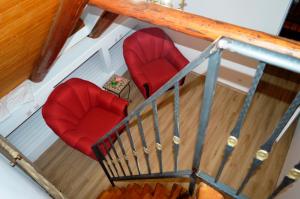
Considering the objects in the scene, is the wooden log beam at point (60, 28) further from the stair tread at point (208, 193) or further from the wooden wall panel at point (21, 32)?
the stair tread at point (208, 193)

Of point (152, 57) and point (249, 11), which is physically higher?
point (249, 11)

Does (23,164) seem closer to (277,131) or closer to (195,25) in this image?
(195,25)

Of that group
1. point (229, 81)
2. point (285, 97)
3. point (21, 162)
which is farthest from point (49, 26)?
point (285, 97)

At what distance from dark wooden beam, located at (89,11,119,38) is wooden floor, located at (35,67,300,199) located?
1.24m

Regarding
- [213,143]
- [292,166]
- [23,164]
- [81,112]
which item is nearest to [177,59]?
[213,143]

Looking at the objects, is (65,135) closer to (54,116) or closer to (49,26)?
(54,116)

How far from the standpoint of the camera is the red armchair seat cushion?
3.78m

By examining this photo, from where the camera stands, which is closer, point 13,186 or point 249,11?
point 13,186

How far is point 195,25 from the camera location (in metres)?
1.37

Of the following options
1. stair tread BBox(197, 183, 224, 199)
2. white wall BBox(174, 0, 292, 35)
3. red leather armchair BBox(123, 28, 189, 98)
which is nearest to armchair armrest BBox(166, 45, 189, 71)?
red leather armchair BBox(123, 28, 189, 98)

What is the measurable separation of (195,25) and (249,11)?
2087mm

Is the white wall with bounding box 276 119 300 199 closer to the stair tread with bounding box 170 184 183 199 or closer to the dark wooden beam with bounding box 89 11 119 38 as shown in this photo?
the stair tread with bounding box 170 184 183 199

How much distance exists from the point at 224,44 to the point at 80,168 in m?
3.13

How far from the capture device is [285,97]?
13.0 feet
